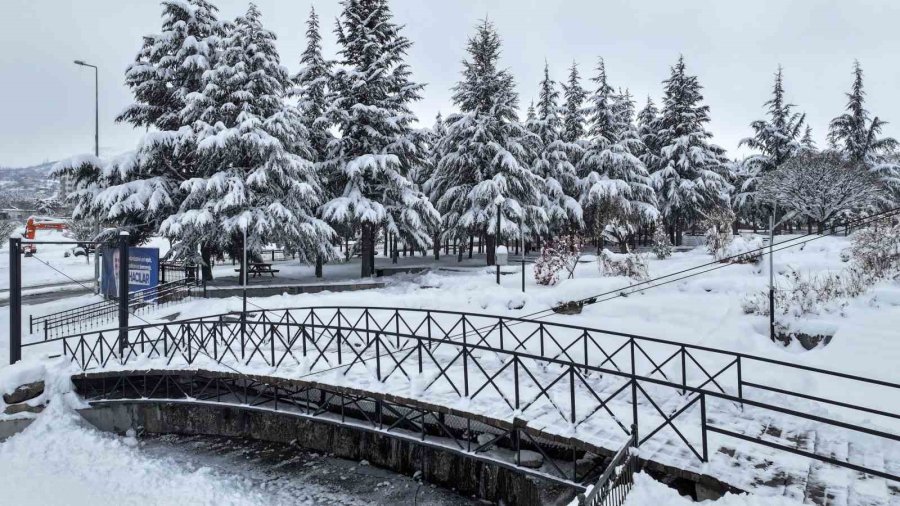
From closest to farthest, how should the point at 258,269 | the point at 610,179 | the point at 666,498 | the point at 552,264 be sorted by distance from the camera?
the point at 666,498 < the point at 552,264 < the point at 258,269 < the point at 610,179

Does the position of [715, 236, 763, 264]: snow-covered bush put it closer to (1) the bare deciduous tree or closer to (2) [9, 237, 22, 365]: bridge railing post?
(1) the bare deciduous tree

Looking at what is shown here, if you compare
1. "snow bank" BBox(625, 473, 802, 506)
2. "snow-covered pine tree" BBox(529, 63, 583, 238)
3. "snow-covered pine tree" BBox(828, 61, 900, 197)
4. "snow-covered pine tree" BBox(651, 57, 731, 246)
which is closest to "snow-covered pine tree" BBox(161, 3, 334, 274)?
"snow-covered pine tree" BBox(529, 63, 583, 238)

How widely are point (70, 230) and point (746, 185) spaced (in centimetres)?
6802

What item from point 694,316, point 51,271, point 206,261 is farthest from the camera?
point 51,271

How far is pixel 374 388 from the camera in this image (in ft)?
33.8

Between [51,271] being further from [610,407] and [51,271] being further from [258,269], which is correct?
[610,407]

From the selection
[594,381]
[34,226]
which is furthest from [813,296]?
[34,226]

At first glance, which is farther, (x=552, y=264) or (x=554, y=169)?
(x=554, y=169)

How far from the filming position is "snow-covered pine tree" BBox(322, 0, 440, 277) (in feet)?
84.5

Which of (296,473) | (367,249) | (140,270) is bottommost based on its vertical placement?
(296,473)

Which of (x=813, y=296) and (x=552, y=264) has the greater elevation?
(x=552, y=264)

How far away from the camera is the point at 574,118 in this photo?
1459 inches

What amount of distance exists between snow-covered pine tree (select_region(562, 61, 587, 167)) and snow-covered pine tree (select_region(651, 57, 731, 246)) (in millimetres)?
6546

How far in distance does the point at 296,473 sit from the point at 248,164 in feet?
54.4
